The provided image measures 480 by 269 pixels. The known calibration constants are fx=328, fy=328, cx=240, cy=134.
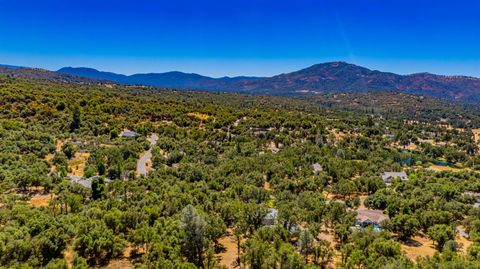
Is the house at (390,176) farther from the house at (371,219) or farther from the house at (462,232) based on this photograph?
the house at (462,232)

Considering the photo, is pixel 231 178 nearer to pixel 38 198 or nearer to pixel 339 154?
pixel 38 198

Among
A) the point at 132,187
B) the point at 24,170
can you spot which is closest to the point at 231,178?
the point at 132,187

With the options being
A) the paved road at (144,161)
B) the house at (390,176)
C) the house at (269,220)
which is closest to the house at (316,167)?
the house at (390,176)

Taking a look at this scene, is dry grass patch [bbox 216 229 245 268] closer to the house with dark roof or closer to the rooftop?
the rooftop

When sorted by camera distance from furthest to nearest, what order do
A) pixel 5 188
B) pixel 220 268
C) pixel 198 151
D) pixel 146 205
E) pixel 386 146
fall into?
pixel 386 146 < pixel 198 151 < pixel 5 188 < pixel 146 205 < pixel 220 268

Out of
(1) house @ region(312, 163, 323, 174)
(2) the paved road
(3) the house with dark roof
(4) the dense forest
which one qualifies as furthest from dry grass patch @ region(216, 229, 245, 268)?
(3) the house with dark roof

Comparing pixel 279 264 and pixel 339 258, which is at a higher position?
pixel 279 264

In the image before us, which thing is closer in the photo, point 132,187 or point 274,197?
point 132,187

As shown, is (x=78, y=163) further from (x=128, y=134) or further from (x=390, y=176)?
(x=390, y=176)
